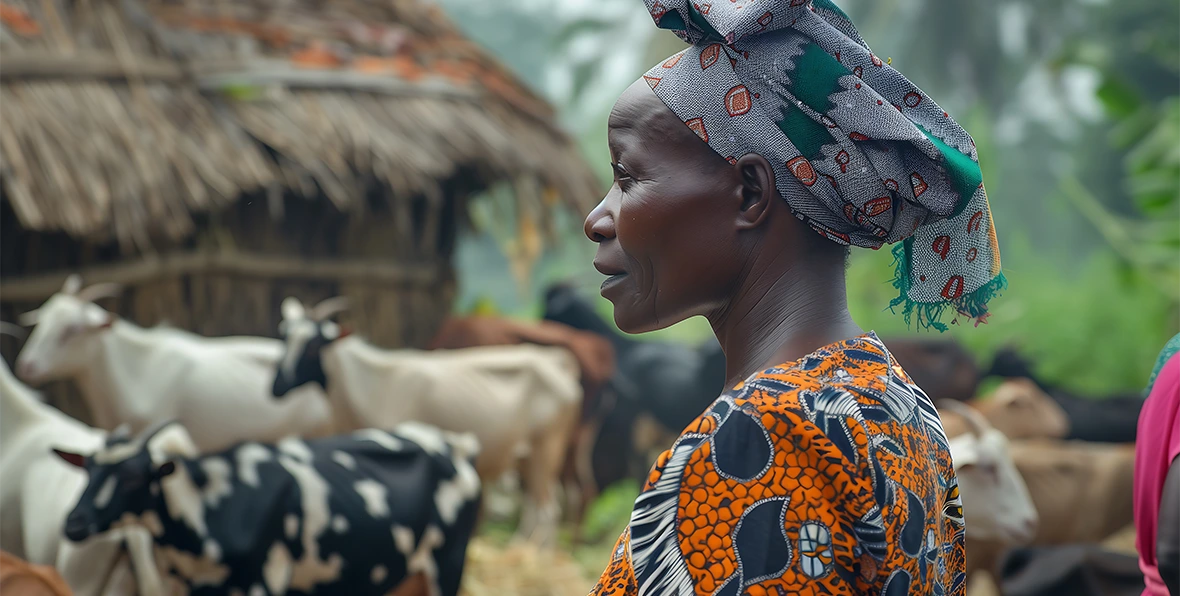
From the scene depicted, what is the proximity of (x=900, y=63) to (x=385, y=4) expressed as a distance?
18.7 meters

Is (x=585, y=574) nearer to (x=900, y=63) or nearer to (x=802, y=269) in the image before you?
(x=802, y=269)

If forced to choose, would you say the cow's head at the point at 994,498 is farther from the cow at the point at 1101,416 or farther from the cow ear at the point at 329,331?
Result: the cow at the point at 1101,416

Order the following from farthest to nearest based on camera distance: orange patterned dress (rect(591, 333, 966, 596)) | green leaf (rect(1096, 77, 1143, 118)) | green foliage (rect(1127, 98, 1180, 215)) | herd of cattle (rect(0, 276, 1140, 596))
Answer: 1. green leaf (rect(1096, 77, 1143, 118))
2. green foliage (rect(1127, 98, 1180, 215))
3. herd of cattle (rect(0, 276, 1140, 596))
4. orange patterned dress (rect(591, 333, 966, 596))

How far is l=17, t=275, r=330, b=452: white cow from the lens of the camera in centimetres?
486

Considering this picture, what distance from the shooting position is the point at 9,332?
206 inches

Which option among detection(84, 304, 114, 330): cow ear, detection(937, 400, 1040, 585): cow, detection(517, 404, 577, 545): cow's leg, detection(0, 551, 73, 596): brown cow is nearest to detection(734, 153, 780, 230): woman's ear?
detection(0, 551, 73, 596): brown cow

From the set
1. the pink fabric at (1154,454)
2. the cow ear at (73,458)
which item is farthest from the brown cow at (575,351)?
the pink fabric at (1154,454)

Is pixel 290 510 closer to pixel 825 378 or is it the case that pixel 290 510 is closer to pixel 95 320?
pixel 95 320

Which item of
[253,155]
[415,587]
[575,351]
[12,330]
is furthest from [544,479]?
[12,330]

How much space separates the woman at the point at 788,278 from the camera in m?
1.22

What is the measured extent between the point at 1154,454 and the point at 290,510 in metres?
2.87

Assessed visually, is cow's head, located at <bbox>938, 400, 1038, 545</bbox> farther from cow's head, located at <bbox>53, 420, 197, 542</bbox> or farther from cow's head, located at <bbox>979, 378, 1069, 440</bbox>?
cow's head, located at <bbox>53, 420, 197, 542</bbox>

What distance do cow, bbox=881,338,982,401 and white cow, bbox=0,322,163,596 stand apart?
221 inches

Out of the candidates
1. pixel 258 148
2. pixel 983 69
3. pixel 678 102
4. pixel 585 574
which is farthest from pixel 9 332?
pixel 983 69
